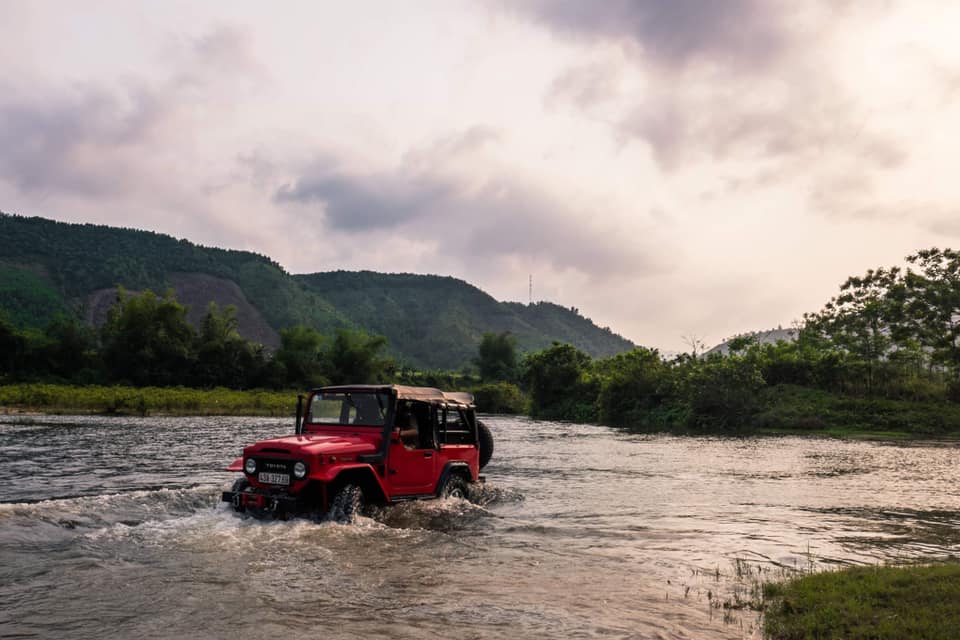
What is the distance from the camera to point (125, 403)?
52.0m

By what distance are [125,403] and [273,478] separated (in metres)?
47.2

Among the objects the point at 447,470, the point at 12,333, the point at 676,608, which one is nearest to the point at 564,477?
the point at 447,470

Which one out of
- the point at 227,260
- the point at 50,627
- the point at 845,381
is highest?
the point at 227,260

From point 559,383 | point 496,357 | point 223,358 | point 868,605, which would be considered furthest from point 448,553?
point 496,357

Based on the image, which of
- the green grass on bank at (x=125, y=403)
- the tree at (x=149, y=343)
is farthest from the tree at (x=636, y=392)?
the tree at (x=149, y=343)

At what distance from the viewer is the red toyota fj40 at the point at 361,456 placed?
1095 cm

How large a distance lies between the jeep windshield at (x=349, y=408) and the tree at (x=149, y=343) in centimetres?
7136

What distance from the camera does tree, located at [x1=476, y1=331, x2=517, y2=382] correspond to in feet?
425

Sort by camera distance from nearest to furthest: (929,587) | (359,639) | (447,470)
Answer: (359,639) < (929,587) < (447,470)

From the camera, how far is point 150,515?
12.4 metres

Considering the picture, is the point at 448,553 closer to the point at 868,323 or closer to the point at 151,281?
the point at 868,323

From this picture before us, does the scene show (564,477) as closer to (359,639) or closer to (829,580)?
(829,580)

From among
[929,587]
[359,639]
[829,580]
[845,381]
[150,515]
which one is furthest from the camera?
[845,381]

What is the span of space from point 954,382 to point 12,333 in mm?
85097
